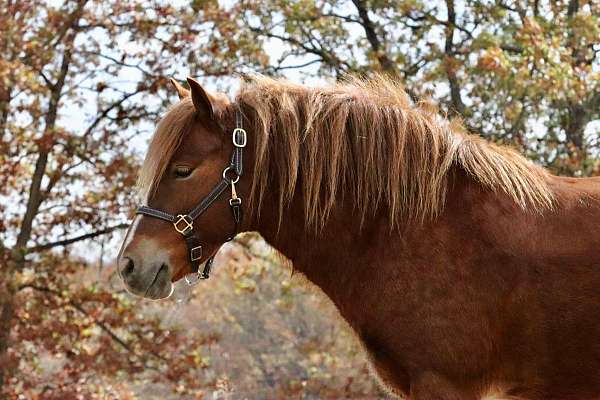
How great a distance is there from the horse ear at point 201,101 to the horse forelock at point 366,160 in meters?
0.23

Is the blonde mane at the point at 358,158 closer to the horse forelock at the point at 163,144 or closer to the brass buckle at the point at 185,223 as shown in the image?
the horse forelock at the point at 163,144

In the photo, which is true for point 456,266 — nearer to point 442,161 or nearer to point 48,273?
point 442,161

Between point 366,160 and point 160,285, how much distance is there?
1.17m

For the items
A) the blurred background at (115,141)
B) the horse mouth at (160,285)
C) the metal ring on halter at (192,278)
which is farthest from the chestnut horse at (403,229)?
the blurred background at (115,141)

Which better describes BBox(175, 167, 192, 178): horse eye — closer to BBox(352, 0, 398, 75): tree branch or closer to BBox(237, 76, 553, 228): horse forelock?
BBox(237, 76, 553, 228): horse forelock

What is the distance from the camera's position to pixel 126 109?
34.6 ft

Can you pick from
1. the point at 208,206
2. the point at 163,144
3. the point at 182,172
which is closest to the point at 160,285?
the point at 208,206

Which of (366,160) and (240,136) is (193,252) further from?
(366,160)

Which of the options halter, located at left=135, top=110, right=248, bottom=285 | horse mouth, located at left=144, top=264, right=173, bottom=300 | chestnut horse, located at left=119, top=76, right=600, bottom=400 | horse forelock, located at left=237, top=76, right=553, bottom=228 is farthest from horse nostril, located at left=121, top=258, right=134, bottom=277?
horse forelock, located at left=237, top=76, right=553, bottom=228

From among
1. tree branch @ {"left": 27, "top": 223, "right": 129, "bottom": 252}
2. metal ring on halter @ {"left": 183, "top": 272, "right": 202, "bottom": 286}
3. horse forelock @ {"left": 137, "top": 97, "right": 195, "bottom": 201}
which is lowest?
metal ring on halter @ {"left": 183, "top": 272, "right": 202, "bottom": 286}

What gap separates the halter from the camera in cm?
371

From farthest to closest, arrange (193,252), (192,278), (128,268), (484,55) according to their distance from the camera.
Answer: (484,55), (192,278), (193,252), (128,268)

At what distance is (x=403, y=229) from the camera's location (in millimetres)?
3727

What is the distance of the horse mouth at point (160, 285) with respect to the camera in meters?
3.68
